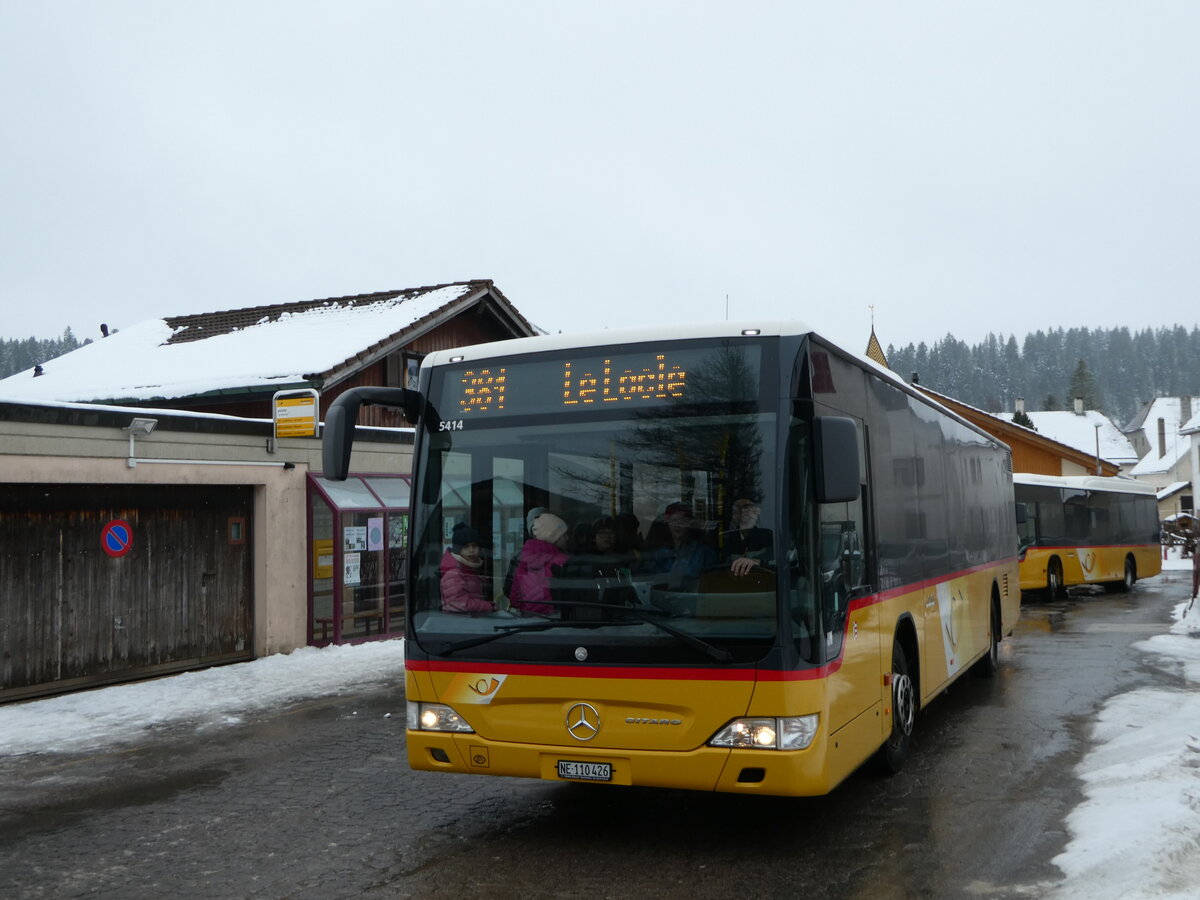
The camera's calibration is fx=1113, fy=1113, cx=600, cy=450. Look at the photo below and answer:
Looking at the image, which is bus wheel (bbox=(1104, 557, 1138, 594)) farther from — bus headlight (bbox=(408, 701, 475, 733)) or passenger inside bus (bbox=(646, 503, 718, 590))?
bus headlight (bbox=(408, 701, 475, 733))

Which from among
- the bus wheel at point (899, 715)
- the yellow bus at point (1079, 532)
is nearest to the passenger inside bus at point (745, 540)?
the bus wheel at point (899, 715)

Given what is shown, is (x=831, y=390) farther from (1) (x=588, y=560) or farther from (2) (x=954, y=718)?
(2) (x=954, y=718)

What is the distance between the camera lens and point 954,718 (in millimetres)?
9992

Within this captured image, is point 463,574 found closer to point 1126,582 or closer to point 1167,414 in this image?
point 1126,582

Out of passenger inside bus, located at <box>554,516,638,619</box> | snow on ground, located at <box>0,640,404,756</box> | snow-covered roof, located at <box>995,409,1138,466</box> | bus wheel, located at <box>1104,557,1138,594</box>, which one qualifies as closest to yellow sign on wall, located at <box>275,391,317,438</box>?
snow on ground, located at <box>0,640,404,756</box>

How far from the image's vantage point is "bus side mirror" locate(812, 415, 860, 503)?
5.58m

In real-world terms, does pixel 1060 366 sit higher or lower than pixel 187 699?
higher

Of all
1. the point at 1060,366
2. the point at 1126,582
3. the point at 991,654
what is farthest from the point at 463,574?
the point at 1060,366

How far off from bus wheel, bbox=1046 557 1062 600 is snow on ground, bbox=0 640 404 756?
1645 cm

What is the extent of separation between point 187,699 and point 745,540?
348 inches

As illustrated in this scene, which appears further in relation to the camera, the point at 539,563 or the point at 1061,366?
the point at 1061,366

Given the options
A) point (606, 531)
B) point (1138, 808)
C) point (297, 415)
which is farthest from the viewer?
point (297, 415)

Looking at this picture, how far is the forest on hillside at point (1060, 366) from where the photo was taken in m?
152

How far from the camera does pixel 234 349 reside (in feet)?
78.9
